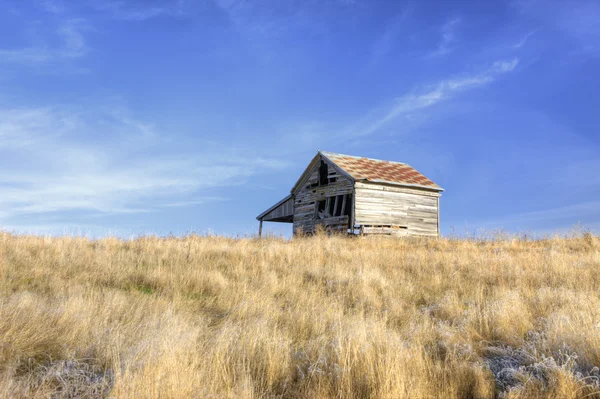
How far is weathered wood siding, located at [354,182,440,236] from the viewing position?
24.5 meters

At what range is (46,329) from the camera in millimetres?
5426

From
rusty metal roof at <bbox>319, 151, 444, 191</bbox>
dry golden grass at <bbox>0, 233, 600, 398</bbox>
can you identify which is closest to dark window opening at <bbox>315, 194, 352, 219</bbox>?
rusty metal roof at <bbox>319, 151, 444, 191</bbox>

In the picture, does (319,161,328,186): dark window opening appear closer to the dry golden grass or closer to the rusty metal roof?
the rusty metal roof

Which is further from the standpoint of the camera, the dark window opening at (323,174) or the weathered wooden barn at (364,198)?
the dark window opening at (323,174)

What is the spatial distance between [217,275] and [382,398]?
248 inches

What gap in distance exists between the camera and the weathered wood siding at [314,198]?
2523 centimetres

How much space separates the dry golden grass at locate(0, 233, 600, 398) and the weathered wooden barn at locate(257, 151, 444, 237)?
1321cm

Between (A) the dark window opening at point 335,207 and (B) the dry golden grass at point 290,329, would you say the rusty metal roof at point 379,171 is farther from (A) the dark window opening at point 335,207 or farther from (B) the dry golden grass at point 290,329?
(B) the dry golden grass at point 290,329

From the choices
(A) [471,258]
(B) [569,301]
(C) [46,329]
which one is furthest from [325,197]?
(C) [46,329]

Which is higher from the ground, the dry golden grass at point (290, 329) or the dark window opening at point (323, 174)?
the dark window opening at point (323, 174)

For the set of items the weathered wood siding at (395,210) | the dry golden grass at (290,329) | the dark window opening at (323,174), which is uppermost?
the dark window opening at (323,174)

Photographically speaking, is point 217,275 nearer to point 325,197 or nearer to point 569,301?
point 569,301

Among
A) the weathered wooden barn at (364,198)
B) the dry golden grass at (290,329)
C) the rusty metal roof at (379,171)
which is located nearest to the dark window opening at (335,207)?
the weathered wooden barn at (364,198)

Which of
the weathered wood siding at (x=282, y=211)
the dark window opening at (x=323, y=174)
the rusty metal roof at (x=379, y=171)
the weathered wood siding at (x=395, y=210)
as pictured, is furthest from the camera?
the weathered wood siding at (x=282, y=211)
